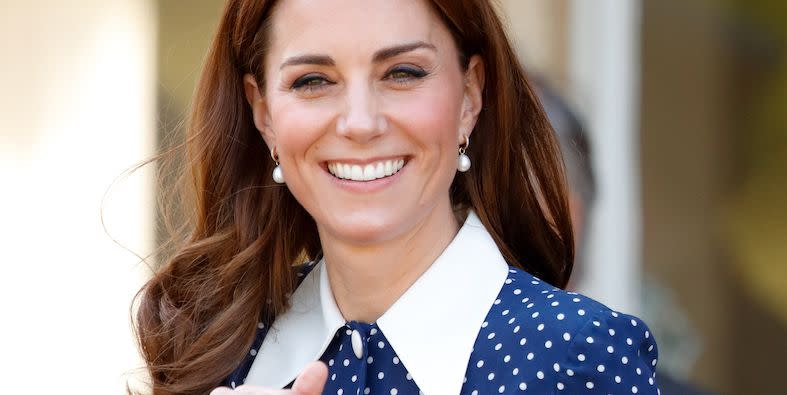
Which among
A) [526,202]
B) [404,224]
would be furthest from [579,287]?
[404,224]

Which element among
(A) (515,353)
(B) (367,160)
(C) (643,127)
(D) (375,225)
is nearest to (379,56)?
(B) (367,160)

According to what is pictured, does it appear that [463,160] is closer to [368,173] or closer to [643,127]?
[368,173]

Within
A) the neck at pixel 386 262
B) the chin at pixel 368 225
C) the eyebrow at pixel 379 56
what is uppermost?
the eyebrow at pixel 379 56

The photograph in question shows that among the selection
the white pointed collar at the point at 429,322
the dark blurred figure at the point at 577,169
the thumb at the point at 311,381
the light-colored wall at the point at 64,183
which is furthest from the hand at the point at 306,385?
the light-colored wall at the point at 64,183

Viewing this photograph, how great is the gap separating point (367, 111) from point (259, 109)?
38 cm

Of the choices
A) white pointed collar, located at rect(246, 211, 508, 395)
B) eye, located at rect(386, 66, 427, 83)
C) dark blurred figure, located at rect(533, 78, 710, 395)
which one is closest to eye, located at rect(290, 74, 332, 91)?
eye, located at rect(386, 66, 427, 83)

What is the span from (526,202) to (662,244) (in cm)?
184

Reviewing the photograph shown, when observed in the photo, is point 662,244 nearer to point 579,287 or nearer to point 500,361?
point 579,287

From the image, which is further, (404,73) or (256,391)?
(404,73)

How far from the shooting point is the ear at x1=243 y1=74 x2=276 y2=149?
2260 millimetres

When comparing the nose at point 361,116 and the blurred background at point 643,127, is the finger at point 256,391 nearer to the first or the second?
the nose at point 361,116

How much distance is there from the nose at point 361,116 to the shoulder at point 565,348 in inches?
13.8

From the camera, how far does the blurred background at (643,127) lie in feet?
12.9

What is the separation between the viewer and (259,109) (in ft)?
7.54
